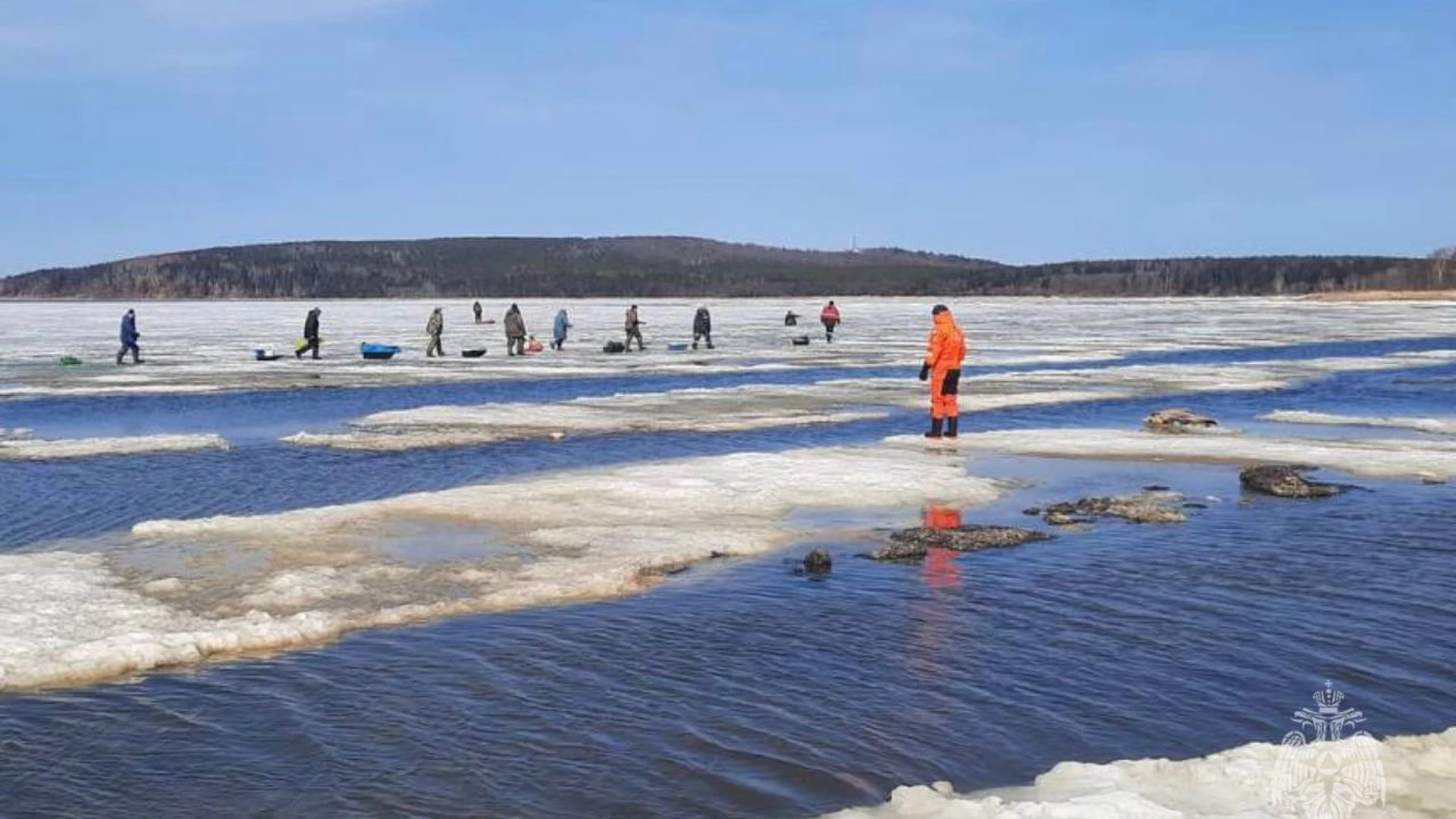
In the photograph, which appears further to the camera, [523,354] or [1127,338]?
[1127,338]

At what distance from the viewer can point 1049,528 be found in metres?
13.5

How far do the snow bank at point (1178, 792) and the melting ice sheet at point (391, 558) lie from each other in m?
4.65

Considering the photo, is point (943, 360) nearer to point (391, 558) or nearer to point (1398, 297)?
point (391, 558)

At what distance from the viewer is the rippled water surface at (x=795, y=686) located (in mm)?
6891

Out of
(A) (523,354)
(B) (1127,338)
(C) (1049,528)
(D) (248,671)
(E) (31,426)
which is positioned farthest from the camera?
(B) (1127,338)

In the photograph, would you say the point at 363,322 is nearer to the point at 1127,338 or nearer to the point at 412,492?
the point at 1127,338

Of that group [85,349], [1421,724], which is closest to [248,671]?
[1421,724]

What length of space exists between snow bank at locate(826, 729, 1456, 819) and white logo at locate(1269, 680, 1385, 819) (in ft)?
0.14

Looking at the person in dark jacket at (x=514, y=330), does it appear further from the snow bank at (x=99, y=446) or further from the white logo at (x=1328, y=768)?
the white logo at (x=1328, y=768)

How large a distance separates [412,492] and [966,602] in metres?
7.76

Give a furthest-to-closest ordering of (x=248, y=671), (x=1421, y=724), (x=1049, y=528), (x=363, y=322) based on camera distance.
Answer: (x=363, y=322), (x=1049, y=528), (x=248, y=671), (x=1421, y=724)

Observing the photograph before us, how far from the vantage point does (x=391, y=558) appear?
1187 centimetres

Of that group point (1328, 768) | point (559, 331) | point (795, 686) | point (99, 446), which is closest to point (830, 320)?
point (559, 331)

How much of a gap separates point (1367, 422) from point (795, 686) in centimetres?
1784
